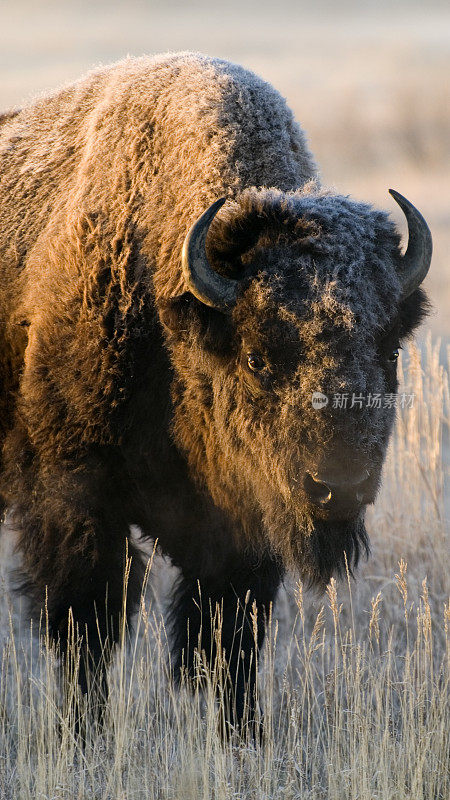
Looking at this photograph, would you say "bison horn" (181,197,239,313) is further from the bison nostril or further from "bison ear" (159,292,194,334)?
the bison nostril

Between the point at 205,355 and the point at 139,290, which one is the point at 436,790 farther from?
the point at 139,290

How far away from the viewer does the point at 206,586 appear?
14.2ft

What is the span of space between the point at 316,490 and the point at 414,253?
1.01 m

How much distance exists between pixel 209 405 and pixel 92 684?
4.45 ft

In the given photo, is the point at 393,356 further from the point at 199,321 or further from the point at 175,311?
the point at 175,311

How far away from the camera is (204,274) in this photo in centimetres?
342

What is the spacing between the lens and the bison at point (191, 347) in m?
3.34

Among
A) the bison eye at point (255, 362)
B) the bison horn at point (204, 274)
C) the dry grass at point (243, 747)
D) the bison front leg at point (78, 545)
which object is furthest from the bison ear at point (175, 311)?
the dry grass at point (243, 747)

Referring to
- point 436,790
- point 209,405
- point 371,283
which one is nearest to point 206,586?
point 209,405

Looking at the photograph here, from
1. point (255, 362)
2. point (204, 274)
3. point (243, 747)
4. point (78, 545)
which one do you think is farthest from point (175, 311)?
point (243, 747)

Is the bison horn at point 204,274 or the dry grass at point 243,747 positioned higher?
the bison horn at point 204,274

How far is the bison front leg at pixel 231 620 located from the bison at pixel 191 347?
0.04ft

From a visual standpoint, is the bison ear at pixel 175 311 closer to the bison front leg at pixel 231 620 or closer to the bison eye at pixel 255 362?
the bison eye at pixel 255 362

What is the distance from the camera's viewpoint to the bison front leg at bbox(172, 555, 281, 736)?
4.26 m
